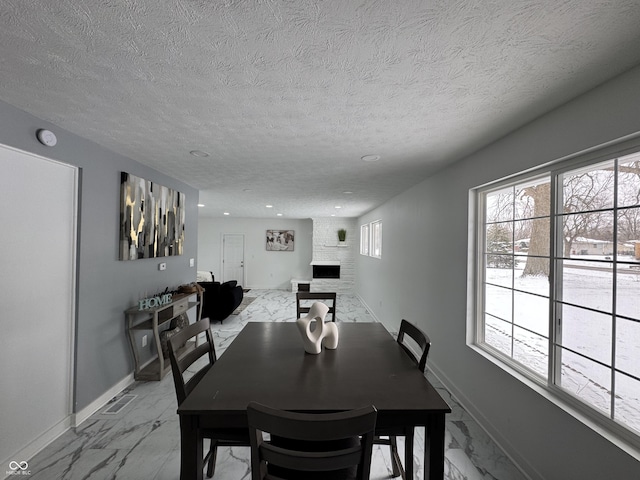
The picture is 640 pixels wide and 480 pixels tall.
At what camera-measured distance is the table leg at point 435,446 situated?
1197mm

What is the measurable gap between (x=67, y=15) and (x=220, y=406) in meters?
1.53

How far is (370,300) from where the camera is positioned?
21.0ft

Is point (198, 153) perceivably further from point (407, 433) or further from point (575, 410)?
point (575, 410)

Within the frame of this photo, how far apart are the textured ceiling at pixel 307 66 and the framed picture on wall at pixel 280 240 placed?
6.75 m

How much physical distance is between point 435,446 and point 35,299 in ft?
8.49

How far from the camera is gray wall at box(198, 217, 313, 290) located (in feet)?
29.4

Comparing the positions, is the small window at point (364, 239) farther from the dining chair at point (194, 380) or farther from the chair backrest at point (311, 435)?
the chair backrest at point (311, 435)

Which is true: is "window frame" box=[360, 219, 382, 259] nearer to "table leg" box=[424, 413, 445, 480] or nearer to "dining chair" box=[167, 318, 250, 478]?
"dining chair" box=[167, 318, 250, 478]

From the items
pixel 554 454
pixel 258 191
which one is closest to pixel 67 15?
pixel 554 454

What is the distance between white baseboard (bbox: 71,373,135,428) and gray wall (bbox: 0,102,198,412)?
4 centimetres

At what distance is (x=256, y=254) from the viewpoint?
9.01 m

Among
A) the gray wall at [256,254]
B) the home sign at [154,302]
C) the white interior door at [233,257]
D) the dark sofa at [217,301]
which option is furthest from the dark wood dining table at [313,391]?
the white interior door at [233,257]

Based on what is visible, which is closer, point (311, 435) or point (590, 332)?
point (311, 435)

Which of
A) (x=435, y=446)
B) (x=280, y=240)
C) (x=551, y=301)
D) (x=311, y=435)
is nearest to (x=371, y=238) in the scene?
(x=280, y=240)
